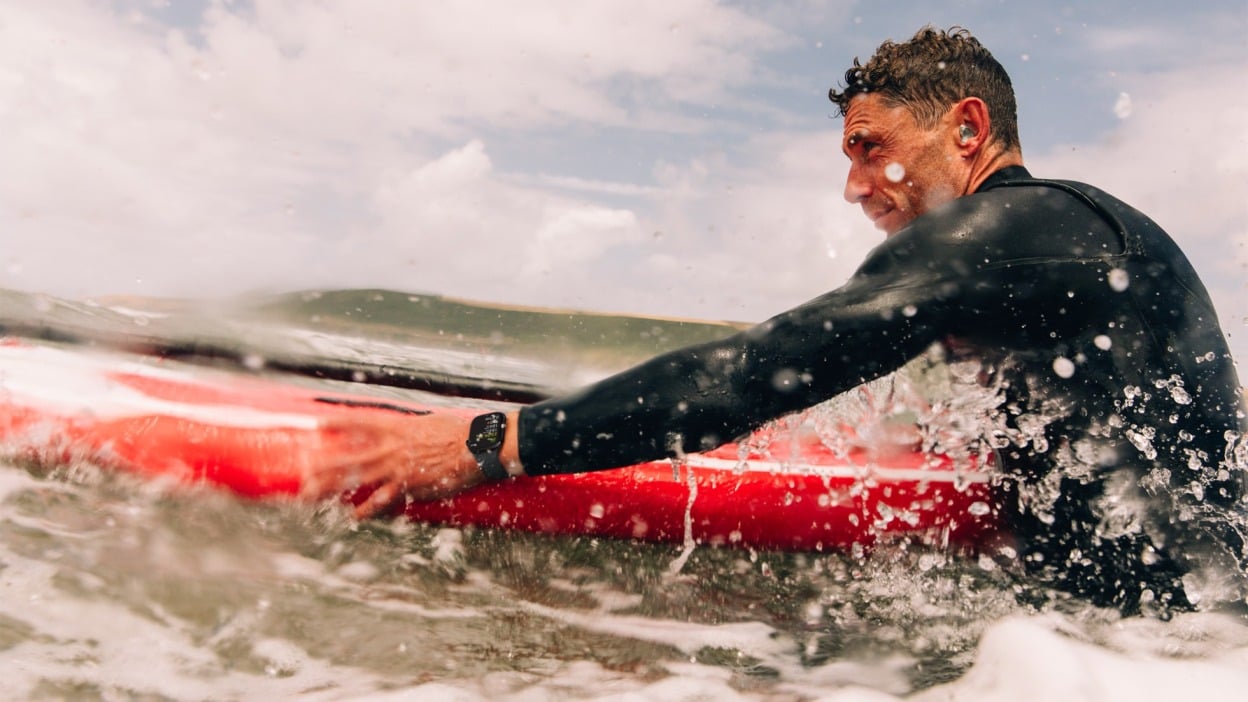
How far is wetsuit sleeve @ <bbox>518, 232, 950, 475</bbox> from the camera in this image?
1.84 m

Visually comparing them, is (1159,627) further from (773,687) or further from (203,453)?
(203,453)

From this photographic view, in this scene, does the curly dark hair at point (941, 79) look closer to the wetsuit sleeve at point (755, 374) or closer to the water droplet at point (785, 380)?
the wetsuit sleeve at point (755, 374)

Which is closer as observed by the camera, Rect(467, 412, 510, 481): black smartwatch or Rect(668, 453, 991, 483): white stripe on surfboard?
Rect(467, 412, 510, 481): black smartwatch

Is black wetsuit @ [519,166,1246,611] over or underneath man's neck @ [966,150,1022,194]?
underneath

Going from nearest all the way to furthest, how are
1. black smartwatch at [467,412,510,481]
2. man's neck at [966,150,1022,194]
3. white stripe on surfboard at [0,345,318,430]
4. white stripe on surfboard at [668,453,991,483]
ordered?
black smartwatch at [467,412,510,481], man's neck at [966,150,1022,194], white stripe on surfboard at [0,345,318,430], white stripe on surfboard at [668,453,991,483]

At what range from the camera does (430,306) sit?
48.9 ft

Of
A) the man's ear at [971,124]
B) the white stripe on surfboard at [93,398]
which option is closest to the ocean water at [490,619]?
the white stripe on surfboard at [93,398]

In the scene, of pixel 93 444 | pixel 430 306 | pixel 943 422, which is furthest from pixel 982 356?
pixel 430 306

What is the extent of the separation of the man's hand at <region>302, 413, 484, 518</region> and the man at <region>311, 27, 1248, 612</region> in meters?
0.17

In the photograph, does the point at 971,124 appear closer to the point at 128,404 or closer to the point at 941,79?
the point at 941,79

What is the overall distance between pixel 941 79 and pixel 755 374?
112 centimetres

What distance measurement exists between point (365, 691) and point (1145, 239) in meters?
1.83

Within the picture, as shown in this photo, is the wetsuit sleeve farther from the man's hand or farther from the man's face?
the man's face

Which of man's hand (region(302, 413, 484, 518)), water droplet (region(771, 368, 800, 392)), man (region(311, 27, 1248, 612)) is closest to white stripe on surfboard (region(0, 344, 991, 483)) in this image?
man's hand (region(302, 413, 484, 518))
